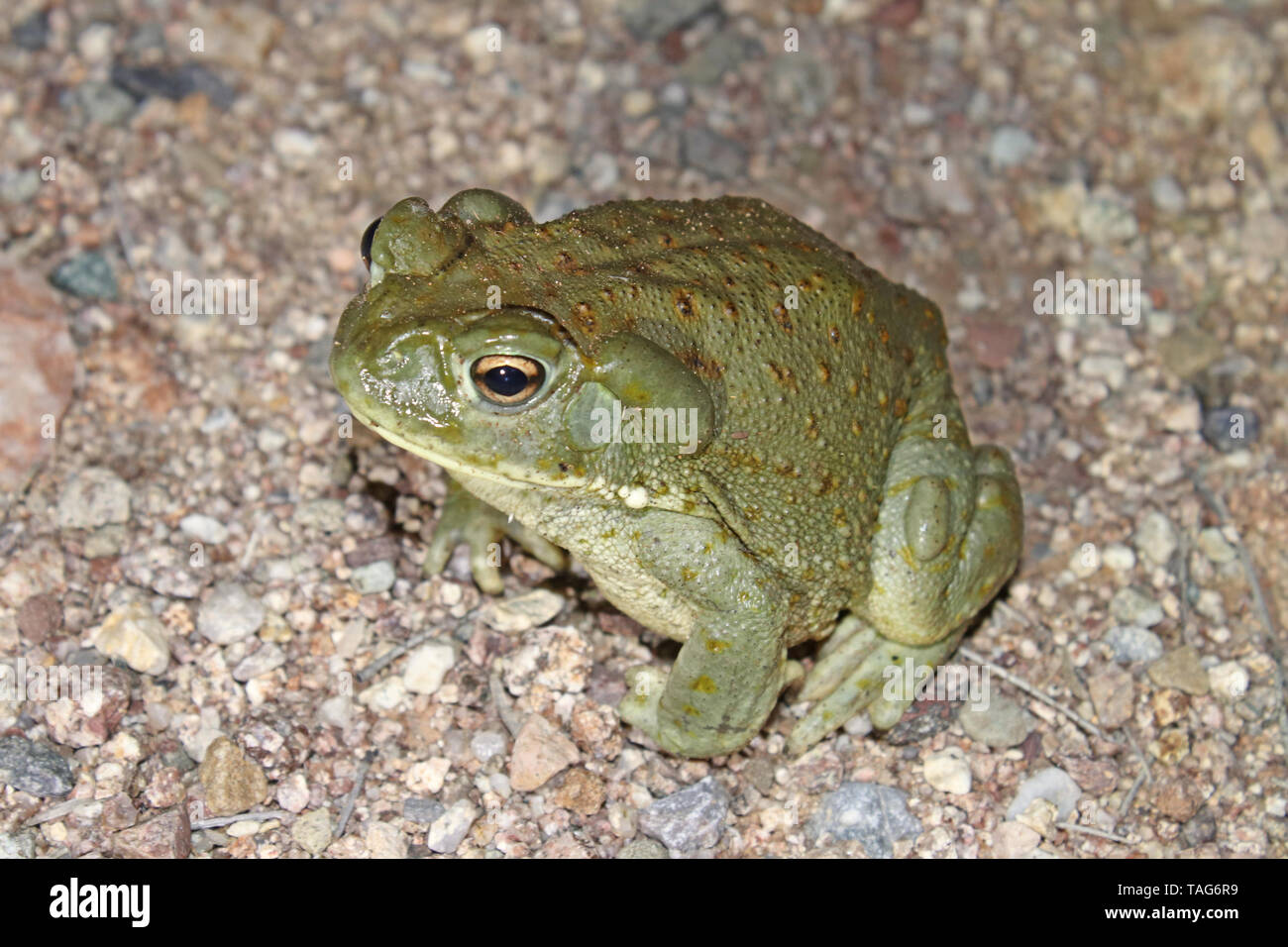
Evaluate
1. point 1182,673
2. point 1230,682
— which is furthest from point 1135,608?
point 1230,682

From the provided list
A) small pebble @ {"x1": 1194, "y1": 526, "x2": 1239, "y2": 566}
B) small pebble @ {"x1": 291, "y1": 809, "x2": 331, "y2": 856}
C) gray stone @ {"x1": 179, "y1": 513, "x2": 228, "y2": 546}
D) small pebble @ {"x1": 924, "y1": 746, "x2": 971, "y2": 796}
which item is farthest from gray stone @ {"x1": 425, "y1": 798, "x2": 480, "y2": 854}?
small pebble @ {"x1": 1194, "y1": 526, "x2": 1239, "y2": 566}

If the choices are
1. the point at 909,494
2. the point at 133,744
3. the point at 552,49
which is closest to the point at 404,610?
the point at 133,744

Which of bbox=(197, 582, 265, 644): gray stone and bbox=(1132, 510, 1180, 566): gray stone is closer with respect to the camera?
bbox=(197, 582, 265, 644): gray stone

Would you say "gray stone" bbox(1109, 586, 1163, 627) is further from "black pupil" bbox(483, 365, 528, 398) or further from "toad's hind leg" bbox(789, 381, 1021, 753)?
"black pupil" bbox(483, 365, 528, 398)

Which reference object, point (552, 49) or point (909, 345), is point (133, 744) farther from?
point (552, 49)

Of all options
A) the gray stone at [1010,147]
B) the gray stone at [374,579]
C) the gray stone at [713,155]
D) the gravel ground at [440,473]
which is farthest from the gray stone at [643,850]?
the gray stone at [1010,147]

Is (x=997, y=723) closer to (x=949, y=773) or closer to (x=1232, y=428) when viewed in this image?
(x=949, y=773)
